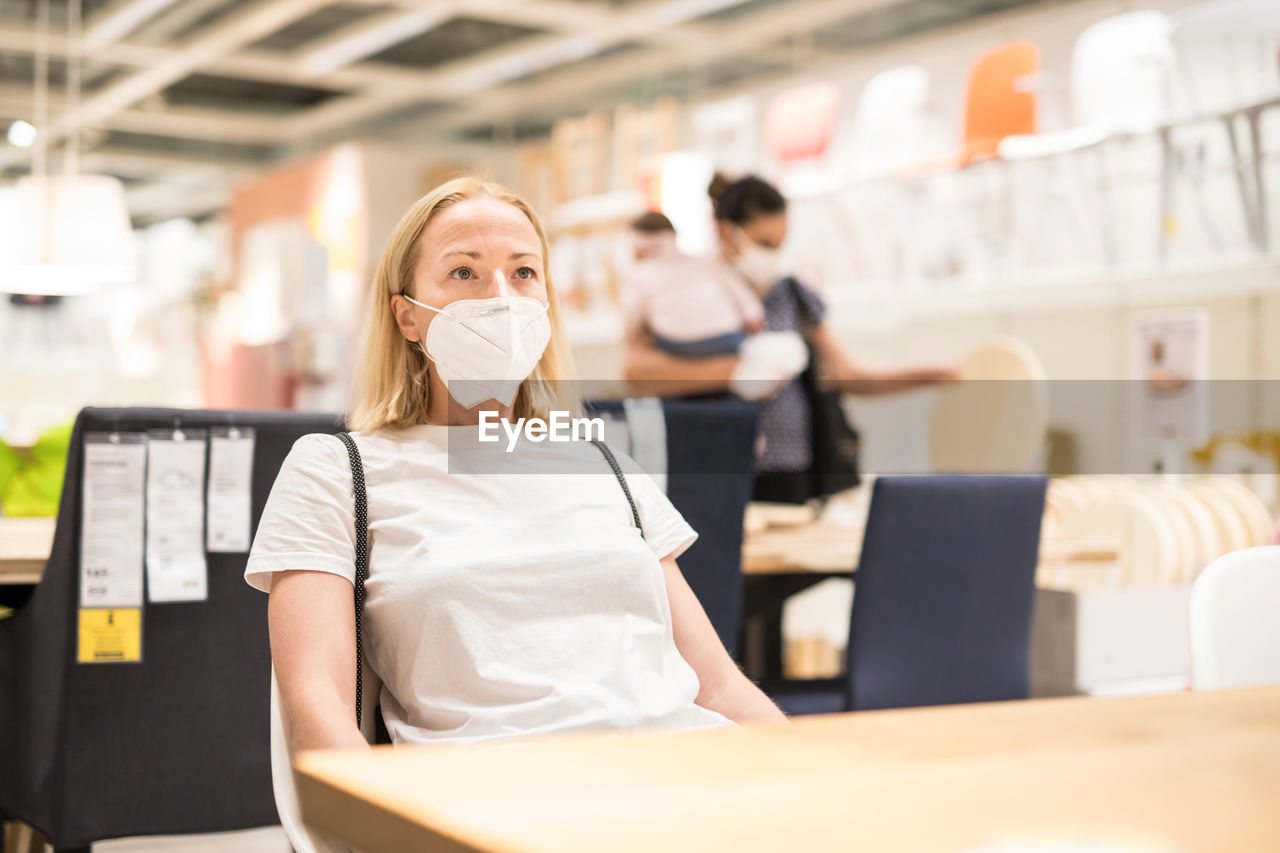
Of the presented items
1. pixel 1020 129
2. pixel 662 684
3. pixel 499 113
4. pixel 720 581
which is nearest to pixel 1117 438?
pixel 1020 129

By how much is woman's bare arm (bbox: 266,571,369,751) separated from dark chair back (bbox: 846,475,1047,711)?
1.38 m

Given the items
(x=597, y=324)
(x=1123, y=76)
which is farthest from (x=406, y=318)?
(x=597, y=324)

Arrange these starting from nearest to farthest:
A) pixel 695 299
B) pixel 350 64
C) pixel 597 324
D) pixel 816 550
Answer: pixel 816 550
pixel 695 299
pixel 597 324
pixel 350 64

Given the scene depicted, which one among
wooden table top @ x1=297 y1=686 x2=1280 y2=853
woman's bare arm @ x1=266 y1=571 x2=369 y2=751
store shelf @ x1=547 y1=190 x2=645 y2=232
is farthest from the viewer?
store shelf @ x1=547 y1=190 x2=645 y2=232

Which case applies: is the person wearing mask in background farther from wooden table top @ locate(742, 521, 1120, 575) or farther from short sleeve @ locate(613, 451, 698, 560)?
short sleeve @ locate(613, 451, 698, 560)

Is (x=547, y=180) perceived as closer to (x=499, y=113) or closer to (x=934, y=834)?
(x=499, y=113)

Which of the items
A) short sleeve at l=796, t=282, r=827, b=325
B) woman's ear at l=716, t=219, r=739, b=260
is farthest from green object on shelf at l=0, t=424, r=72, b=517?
short sleeve at l=796, t=282, r=827, b=325

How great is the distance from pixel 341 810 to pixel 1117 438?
14.9 feet

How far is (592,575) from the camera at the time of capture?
1.51 metres

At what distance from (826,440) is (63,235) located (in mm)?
3183

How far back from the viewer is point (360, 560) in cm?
146

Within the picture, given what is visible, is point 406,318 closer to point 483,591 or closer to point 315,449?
point 315,449

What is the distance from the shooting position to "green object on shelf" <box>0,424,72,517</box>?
8.73ft

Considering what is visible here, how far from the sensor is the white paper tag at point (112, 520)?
85.3 inches
